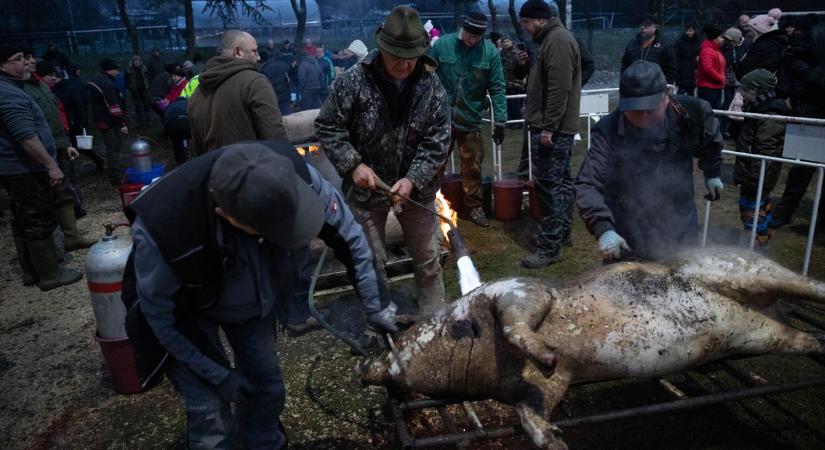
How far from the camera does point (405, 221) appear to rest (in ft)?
13.9

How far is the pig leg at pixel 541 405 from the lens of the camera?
96.2 inches

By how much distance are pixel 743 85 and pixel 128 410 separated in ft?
23.3

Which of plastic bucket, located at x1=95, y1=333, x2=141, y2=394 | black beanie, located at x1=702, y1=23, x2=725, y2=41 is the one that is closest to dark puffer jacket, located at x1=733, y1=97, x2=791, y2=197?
black beanie, located at x1=702, y1=23, x2=725, y2=41

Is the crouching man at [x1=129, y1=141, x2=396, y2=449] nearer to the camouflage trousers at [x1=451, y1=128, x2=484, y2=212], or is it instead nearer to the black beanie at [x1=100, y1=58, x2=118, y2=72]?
the camouflage trousers at [x1=451, y1=128, x2=484, y2=212]

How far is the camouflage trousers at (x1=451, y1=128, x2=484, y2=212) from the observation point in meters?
6.71

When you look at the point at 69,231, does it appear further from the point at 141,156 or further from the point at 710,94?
the point at 710,94

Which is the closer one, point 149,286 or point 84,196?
point 149,286

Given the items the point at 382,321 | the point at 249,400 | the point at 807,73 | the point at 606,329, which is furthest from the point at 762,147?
the point at 249,400

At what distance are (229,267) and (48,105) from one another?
6605 mm

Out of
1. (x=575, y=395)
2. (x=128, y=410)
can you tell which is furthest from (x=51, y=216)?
(x=575, y=395)

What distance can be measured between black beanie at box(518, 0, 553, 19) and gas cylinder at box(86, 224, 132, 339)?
4.37m

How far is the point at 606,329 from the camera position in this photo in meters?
2.99

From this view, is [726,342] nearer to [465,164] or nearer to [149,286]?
[149,286]

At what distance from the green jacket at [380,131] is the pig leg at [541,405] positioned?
5.51 feet
